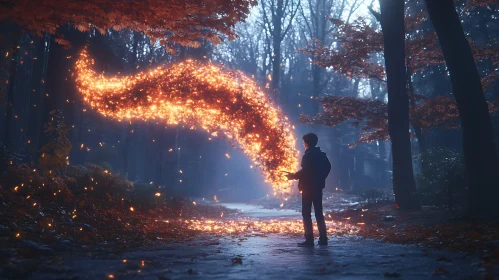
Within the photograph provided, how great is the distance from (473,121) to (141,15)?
8005 mm

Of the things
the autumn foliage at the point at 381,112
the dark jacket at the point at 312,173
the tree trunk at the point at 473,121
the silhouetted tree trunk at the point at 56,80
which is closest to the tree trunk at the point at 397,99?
the autumn foliage at the point at 381,112

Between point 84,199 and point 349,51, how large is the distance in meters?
14.9

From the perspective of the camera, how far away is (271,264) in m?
5.44

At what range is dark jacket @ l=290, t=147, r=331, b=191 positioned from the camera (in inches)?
323

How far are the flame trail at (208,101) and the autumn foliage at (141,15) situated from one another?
75.9 inches

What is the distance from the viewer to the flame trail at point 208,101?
42.8 ft

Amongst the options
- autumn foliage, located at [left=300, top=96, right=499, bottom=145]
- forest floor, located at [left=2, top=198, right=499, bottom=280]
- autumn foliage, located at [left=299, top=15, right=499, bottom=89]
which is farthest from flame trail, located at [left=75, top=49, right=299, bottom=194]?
autumn foliage, located at [left=299, top=15, right=499, bottom=89]

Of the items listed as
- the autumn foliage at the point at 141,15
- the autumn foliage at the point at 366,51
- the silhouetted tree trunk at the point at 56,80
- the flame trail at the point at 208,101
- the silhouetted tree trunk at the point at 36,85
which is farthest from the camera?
the silhouetted tree trunk at the point at 36,85

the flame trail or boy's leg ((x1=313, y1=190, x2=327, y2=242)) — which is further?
the flame trail

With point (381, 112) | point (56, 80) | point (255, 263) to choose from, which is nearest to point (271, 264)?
point (255, 263)

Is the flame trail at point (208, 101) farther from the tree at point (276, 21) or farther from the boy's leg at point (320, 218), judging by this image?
the tree at point (276, 21)

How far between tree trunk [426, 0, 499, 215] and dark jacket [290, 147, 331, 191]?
4231mm

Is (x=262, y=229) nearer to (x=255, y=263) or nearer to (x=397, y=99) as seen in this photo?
(x=255, y=263)

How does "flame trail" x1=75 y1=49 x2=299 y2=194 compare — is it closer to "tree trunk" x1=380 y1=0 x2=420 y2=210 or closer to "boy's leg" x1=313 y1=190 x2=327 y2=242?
"tree trunk" x1=380 y1=0 x2=420 y2=210
